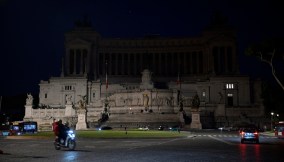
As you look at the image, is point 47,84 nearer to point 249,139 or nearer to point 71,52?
point 71,52

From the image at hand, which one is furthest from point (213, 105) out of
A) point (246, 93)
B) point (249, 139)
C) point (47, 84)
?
point (249, 139)

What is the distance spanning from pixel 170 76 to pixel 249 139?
105 m

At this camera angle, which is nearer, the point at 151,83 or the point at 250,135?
the point at 250,135

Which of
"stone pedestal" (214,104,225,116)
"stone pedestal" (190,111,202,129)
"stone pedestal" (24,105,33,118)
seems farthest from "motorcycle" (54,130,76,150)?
"stone pedestal" (24,105,33,118)

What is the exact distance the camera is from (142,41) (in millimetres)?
152250

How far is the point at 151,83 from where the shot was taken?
126938mm

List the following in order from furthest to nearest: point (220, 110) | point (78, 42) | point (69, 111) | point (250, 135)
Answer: point (78, 42), point (69, 111), point (220, 110), point (250, 135)

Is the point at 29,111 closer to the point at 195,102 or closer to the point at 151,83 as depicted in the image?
the point at 151,83

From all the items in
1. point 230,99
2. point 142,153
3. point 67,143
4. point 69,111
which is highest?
point 230,99

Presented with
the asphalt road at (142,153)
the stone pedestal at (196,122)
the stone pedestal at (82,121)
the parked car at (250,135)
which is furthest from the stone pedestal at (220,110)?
the asphalt road at (142,153)

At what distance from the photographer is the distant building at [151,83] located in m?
105

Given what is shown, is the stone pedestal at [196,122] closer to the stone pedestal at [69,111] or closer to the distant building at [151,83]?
the distant building at [151,83]

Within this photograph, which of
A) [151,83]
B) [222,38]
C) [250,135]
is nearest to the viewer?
[250,135]

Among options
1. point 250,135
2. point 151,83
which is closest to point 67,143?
point 250,135
